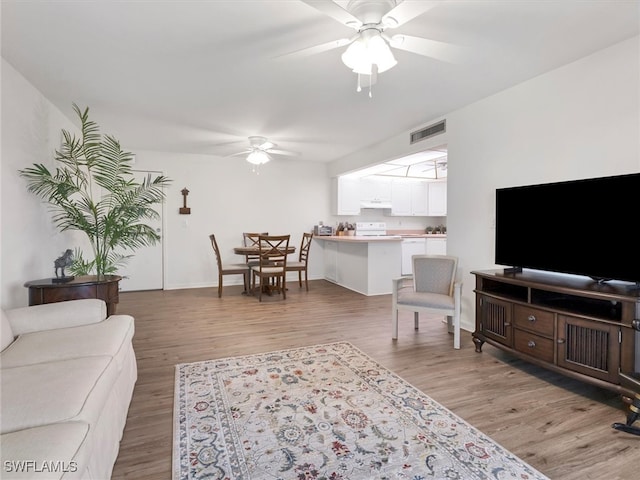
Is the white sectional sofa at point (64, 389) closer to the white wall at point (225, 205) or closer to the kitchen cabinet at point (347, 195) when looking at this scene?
the white wall at point (225, 205)

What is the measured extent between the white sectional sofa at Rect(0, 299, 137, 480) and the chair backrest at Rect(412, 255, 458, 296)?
9.17 ft

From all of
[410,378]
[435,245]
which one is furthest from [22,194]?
[435,245]

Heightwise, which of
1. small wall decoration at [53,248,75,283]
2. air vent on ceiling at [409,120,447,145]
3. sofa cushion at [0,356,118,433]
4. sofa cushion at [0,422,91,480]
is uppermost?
air vent on ceiling at [409,120,447,145]

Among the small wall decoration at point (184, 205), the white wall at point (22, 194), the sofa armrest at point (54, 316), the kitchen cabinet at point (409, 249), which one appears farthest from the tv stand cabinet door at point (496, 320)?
the small wall decoration at point (184, 205)

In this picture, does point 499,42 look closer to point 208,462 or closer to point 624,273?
point 624,273

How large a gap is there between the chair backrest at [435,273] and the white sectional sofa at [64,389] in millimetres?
2796

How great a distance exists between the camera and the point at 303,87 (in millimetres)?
3109

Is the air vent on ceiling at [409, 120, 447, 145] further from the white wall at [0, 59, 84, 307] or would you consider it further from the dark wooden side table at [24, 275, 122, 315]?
the white wall at [0, 59, 84, 307]

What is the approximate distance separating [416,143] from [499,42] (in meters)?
2.08

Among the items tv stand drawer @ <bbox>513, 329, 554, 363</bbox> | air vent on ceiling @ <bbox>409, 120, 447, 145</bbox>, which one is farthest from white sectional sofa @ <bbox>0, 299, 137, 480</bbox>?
air vent on ceiling @ <bbox>409, 120, 447, 145</bbox>

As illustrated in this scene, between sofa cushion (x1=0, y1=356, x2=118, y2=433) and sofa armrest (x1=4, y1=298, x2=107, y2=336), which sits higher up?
sofa armrest (x1=4, y1=298, x2=107, y2=336)

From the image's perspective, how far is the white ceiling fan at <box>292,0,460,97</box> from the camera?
5.32ft

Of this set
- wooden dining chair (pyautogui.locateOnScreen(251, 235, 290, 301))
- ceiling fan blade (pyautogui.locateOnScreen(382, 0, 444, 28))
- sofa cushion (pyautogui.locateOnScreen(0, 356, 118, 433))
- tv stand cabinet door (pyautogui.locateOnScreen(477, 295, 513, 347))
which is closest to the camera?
sofa cushion (pyautogui.locateOnScreen(0, 356, 118, 433))

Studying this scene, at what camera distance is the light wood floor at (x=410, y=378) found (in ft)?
5.56
